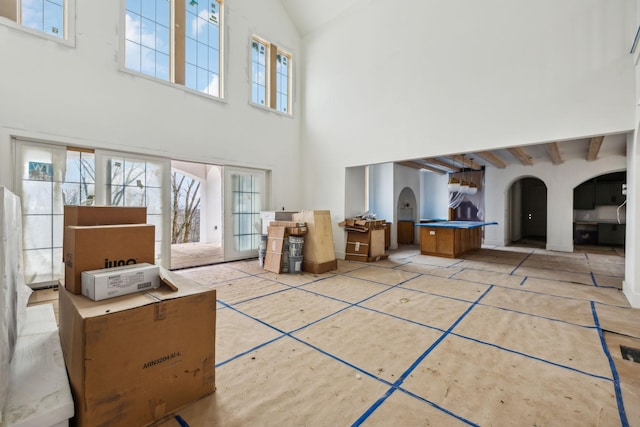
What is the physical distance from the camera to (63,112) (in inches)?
152

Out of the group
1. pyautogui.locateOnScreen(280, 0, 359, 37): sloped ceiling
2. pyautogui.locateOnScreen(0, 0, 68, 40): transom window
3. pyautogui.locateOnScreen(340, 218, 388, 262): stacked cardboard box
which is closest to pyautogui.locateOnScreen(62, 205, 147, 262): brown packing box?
pyautogui.locateOnScreen(0, 0, 68, 40): transom window

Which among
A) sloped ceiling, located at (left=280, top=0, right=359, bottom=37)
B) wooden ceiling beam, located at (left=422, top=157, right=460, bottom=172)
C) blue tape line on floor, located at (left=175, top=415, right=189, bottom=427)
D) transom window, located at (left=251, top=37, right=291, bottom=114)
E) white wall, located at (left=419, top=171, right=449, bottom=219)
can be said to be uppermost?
sloped ceiling, located at (left=280, top=0, right=359, bottom=37)

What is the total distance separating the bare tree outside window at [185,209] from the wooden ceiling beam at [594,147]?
1114cm

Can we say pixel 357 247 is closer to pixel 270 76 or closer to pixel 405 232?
pixel 405 232

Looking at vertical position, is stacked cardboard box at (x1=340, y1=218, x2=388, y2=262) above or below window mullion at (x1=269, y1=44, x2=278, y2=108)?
below

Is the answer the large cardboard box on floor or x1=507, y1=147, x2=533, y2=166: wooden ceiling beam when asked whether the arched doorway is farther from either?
the large cardboard box on floor

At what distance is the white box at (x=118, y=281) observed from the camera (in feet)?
4.77

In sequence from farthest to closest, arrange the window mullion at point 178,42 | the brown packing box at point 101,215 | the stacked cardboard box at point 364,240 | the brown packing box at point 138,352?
the stacked cardboard box at point 364,240
the window mullion at point 178,42
the brown packing box at point 101,215
the brown packing box at point 138,352

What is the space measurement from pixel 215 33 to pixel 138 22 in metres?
1.42

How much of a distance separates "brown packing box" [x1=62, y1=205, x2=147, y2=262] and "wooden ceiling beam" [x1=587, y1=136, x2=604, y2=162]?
22.7ft

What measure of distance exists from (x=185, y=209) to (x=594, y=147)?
11.9 m

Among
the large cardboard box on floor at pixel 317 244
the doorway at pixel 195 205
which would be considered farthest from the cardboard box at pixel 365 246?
the doorway at pixel 195 205

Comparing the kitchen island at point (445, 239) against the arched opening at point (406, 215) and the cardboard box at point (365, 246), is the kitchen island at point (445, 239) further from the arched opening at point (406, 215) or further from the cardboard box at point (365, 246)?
the arched opening at point (406, 215)

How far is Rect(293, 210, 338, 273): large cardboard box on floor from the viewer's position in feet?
15.9
